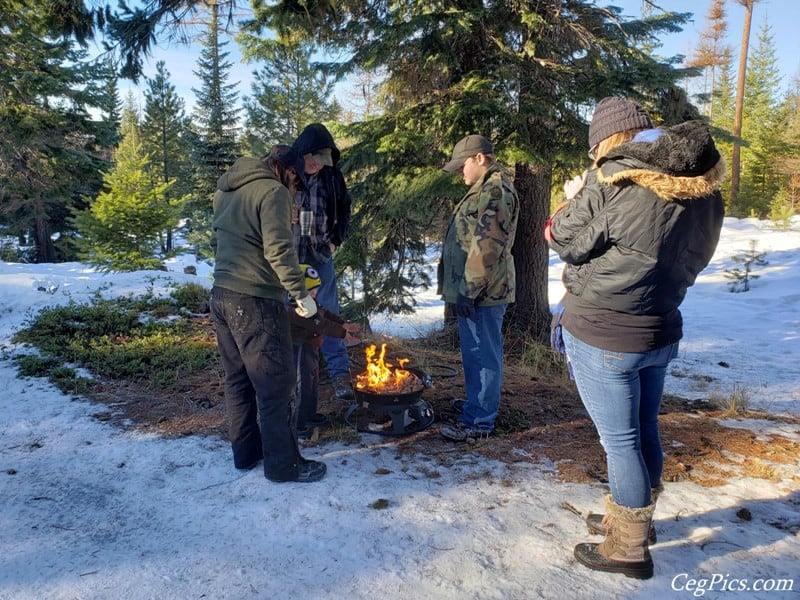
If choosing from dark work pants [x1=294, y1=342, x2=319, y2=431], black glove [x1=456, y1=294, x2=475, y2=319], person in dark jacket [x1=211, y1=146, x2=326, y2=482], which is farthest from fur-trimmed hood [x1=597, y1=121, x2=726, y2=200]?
dark work pants [x1=294, y1=342, x2=319, y2=431]

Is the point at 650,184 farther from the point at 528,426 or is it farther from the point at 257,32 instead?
the point at 257,32

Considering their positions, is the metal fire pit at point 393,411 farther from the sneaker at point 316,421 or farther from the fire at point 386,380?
the sneaker at point 316,421

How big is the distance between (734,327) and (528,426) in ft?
26.8

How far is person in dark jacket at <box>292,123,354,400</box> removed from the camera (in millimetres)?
4094

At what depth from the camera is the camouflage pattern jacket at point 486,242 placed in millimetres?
3580

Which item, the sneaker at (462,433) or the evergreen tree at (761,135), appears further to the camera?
the evergreen tree at (761,135)

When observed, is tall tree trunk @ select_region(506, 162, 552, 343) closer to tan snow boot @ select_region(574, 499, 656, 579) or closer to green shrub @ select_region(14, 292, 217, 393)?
green shrub @ select_region(14, 292, 217, 393)

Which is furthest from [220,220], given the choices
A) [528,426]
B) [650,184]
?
[528,426]

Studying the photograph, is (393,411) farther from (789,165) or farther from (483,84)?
(789,165)

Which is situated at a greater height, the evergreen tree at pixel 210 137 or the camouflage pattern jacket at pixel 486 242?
the evergreen tree at pixel 210 137

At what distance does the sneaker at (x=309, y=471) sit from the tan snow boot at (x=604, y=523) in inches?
63.6

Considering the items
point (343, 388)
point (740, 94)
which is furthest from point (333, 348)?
point (740, 94)

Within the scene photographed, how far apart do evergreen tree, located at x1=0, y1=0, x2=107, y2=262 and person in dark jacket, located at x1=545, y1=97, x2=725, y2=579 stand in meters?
16.2

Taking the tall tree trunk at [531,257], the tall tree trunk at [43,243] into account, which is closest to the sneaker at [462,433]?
the tall tree trunk at [531,257]
